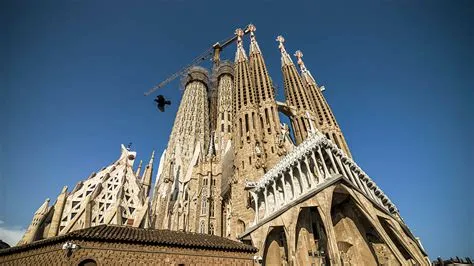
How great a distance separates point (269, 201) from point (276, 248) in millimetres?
3752

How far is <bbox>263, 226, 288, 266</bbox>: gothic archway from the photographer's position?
59.4ft

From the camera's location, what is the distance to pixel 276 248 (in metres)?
18.7

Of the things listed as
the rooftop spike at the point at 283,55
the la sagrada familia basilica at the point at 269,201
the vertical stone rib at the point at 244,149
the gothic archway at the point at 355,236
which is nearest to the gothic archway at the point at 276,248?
the la sagrada familia basilica at the point at 269,201

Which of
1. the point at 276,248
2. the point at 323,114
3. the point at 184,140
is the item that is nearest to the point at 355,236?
the point at 276,248

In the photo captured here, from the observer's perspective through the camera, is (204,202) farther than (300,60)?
No

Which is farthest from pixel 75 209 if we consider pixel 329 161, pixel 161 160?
pixel 161 160

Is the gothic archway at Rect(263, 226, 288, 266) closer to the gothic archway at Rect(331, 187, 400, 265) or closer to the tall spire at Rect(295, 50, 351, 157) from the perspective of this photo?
the gothic archway at Rect(331, 187, 400, 265)

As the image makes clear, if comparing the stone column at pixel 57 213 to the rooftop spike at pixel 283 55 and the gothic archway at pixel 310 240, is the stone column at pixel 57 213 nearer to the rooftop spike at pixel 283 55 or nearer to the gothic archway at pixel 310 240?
the gothic archway at pixel 310 240

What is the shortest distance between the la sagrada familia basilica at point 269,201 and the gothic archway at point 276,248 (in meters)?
0.07

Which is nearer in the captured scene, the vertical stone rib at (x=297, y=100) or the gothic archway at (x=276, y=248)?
the gothic archway at (x=276, y=248)

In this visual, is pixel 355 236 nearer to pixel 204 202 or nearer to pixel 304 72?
pixel 204 202

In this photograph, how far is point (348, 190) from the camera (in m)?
17.2

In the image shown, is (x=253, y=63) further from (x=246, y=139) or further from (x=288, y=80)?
(x=246, y=139)

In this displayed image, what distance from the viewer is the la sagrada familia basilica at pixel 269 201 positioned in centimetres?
1694
